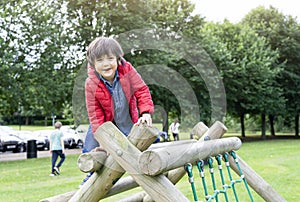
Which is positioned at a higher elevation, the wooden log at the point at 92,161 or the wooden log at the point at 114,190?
the wooden log at the point at 92,161

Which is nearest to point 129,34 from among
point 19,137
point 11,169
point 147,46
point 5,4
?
point 147,46

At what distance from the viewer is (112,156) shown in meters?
3.22

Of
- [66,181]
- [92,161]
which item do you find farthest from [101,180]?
[66,181]

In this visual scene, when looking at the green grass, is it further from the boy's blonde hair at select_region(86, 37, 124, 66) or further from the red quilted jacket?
the boy's blonde hair at select_region(86, 37, 124, 66)

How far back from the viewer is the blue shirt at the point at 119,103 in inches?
142

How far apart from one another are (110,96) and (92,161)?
1.98ft

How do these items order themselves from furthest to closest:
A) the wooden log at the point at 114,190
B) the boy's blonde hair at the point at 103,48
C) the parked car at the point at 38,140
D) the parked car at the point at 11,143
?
the parked car at the point at 38,140, the parked car at the point at 11,143, the wooden log at the point at 114,190, the boy's blonde hair at the point at 103,48

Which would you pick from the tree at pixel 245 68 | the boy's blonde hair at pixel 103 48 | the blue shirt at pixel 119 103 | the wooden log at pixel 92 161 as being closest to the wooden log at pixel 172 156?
the wooden log at pixel 92 161

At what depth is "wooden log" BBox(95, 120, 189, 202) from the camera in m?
3.06

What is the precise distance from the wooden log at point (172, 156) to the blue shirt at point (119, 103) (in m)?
0.55

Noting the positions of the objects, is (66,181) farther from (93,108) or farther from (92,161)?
(92,161)

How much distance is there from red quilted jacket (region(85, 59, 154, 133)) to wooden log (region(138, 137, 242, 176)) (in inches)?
18.3

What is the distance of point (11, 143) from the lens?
22.5 metres

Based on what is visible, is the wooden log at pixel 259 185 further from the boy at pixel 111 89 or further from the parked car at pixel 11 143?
the parked car at pixel 11 143
